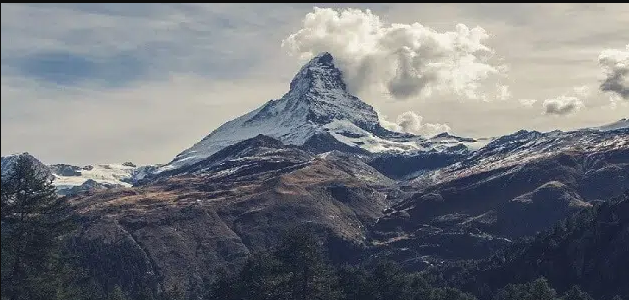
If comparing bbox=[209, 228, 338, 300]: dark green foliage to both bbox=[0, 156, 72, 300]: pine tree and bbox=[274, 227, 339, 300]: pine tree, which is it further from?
bbox=[0, 156, 72, 300]: pine tree

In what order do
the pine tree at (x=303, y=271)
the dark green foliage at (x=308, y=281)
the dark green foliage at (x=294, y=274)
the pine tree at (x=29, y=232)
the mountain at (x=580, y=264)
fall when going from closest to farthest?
the pine tree at (x=29, y=232) → the pine tree at (x=303, y=271) → the dark green foliage at (x=294, y=274) → the dark green foliage at (x=308, y=281) → the mountain at (x=580, y=264)

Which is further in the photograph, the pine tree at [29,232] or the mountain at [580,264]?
the mountain at [580,264]

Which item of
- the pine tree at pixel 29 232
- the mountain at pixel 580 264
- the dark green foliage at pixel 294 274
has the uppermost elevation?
the pine tree at pixel 29 232

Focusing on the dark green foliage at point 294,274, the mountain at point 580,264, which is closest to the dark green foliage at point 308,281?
the dark green foliage at point 294,274

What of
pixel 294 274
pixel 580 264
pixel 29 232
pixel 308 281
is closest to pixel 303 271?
pixel 294 274

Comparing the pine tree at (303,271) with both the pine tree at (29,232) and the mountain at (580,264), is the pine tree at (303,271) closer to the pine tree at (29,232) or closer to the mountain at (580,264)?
the pine tree at (29,232)

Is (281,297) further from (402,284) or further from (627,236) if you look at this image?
(627,236)

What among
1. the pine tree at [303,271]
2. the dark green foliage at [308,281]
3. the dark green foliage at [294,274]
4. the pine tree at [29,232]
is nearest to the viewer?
the pine tree at [29,232]

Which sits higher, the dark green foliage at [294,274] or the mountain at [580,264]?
the dark green foliage at [294,274]
